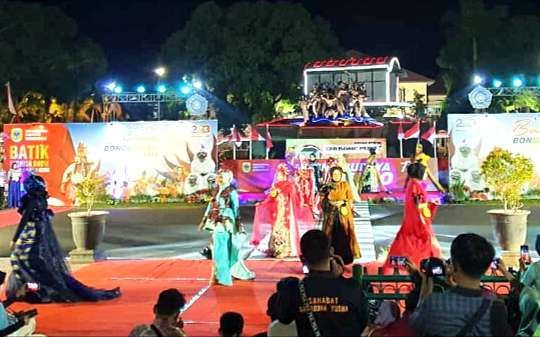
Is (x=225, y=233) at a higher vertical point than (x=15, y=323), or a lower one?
higher

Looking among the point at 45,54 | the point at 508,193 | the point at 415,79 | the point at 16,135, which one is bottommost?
the point at 508,193

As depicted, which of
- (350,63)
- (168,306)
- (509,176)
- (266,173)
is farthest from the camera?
(350,63)

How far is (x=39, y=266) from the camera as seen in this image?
830 centimetres

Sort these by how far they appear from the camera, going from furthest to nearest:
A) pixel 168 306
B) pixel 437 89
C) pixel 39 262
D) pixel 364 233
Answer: pixel 437 89 → pixel 364 233 → pixel 39 262 → pixel 168 306

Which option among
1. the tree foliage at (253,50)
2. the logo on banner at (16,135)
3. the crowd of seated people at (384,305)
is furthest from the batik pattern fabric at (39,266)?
the tree foliage at (253,50)

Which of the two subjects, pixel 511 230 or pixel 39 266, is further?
pixel 511 230

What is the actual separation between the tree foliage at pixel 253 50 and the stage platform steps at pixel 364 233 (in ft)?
62.0

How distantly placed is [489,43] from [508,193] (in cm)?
3315

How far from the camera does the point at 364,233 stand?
14852 millimetres

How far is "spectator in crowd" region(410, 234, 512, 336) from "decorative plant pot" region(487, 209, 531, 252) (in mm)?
7842

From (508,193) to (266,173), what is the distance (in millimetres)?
12851

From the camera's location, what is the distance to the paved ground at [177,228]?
43.1 ft

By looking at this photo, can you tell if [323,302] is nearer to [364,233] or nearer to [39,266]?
[39,266]

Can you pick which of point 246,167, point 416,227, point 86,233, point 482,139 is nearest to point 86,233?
point 86,233
